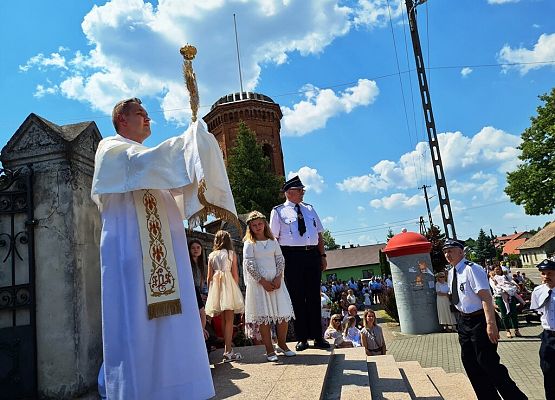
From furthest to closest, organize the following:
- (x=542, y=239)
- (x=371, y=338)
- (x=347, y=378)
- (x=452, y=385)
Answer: (x=542, y=239) < (x=371, y=338) < (x=452, y=385) < (x=347, y=378)

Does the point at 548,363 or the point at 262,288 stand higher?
the point at 262,288

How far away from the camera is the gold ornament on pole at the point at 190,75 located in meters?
3.02

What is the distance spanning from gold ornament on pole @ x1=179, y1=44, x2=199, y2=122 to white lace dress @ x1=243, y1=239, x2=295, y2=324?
101 inches

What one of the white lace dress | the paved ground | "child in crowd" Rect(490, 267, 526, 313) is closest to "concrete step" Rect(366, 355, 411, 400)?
the white lace dress

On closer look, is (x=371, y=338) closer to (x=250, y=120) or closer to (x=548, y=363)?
(x=548, y=363)

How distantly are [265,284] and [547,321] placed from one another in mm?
3744

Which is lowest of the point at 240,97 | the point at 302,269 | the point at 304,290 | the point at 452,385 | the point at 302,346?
the point at 452,385

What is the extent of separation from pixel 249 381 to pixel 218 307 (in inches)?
67.2

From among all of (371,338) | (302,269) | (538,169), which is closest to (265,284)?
(302,269)

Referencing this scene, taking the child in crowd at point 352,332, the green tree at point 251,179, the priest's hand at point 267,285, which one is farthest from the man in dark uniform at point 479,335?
the green tree at point 251,179

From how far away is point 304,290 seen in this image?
227 inches

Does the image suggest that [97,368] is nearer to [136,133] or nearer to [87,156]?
[87,156]

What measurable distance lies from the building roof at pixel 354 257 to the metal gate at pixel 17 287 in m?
54.1

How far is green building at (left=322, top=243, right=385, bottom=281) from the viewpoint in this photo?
5625 cm
